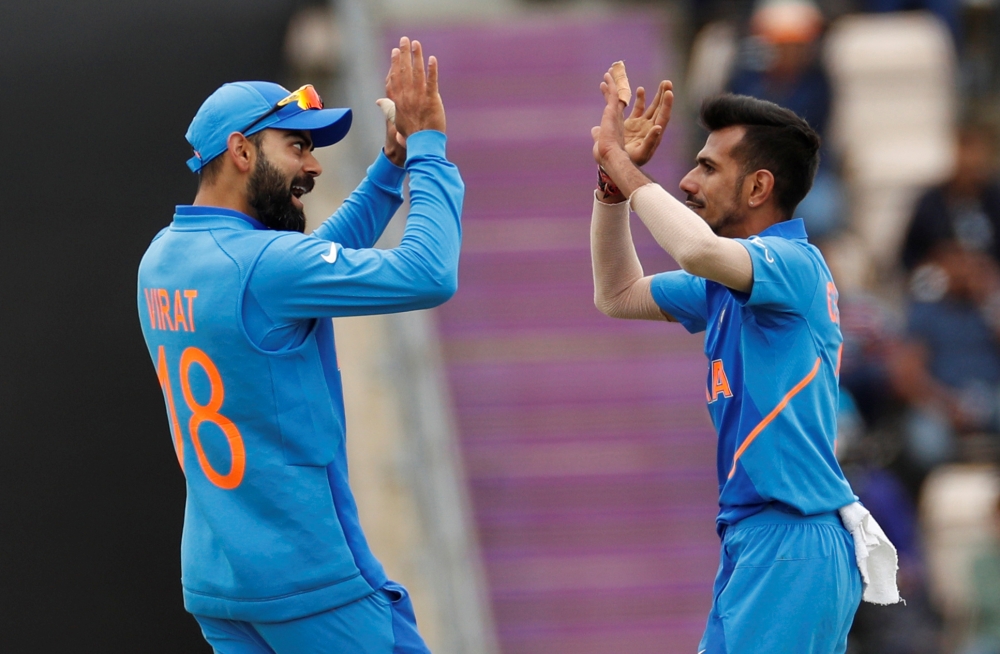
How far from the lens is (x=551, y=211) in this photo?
9.01m

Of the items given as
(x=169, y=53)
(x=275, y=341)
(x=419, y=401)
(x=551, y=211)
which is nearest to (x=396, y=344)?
(x=419, y=401)

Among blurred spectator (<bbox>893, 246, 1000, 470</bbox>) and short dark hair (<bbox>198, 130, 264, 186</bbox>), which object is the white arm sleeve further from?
blurred spectator (<bbox>893, 246, 1000, 470</bbox>)

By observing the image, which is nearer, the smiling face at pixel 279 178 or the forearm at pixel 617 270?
the smiling face at pixel 279 178

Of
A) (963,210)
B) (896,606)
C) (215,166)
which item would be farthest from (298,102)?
(963,210)

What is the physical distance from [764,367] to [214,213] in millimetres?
1380

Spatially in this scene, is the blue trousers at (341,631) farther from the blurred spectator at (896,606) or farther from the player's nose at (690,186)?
the blurred spectator at (896,606)

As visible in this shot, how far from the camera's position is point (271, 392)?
350cm

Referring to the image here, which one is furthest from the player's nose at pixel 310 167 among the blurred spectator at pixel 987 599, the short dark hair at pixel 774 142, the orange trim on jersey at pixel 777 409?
the blurred spectator at pixel 987 599

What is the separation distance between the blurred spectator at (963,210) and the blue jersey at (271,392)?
194 inches

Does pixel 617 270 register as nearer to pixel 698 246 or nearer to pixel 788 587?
pixel 698 246

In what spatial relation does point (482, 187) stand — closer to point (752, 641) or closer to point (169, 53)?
point (169, 53)

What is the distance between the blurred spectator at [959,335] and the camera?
7.56 metres

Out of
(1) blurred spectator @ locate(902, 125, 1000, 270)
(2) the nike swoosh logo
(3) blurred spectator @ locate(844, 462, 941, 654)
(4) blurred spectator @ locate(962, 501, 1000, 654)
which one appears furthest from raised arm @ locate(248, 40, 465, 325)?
(1) blurred spectator @ locate(902, 125, 1000, 270)

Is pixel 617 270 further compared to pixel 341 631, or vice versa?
pixel 617 270
